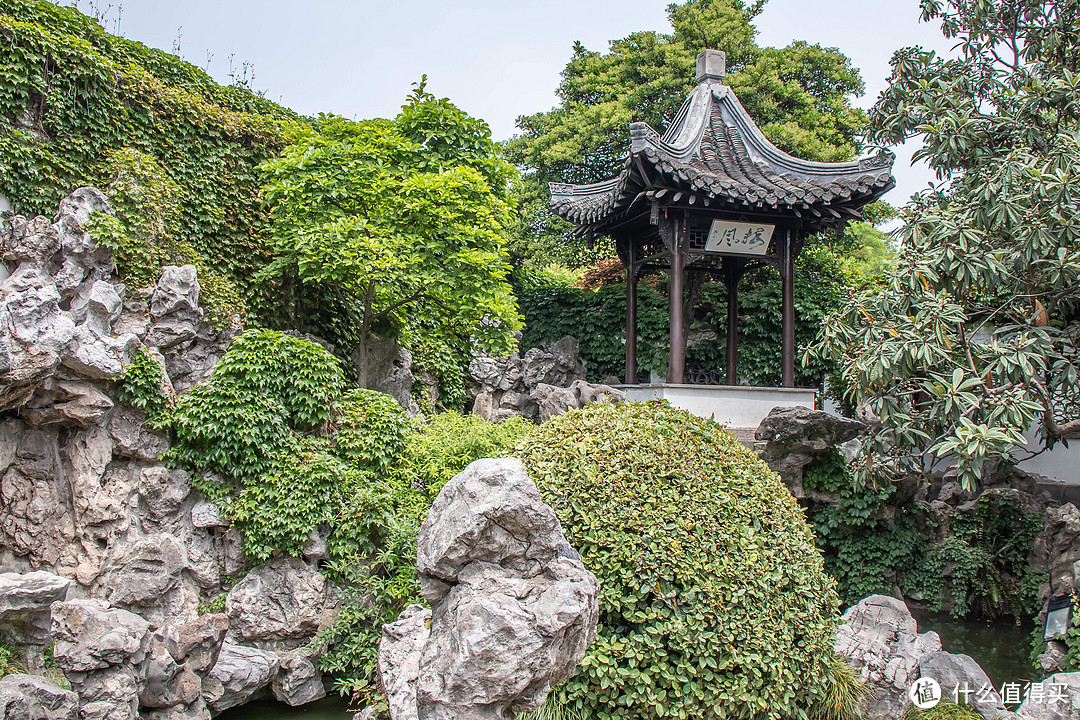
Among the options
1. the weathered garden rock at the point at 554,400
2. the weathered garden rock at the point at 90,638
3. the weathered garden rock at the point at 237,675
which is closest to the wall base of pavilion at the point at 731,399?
the weathered garden rock at the point at 554,400

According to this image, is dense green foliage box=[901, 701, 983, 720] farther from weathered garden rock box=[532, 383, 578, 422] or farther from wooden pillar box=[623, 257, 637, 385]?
wooden pillar box=[623, 257, 637, 385]

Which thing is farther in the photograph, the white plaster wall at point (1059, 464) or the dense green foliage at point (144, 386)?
the white plaster wall at point (1059, 464)

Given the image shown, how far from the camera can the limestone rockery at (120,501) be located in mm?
5797

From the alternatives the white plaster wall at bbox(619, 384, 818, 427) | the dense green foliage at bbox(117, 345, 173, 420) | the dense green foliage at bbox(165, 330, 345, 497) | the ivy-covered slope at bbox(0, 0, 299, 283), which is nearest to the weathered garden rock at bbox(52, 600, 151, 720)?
the dense green foliage at bbox(165, 330, 345, 497)

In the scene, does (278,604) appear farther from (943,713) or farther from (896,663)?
(943,713)

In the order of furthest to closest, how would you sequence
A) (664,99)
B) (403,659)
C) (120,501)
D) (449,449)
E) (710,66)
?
(664,99) → (710,66) → (449,449) → (120,501) → (403,659)

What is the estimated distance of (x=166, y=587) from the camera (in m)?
6.36

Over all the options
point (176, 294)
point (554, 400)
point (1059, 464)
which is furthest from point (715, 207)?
point (176, 294)

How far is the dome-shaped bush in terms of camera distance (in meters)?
3.76

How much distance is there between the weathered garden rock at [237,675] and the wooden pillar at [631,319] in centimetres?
676

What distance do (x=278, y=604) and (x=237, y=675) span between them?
0.67 m

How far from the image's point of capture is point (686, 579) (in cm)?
388

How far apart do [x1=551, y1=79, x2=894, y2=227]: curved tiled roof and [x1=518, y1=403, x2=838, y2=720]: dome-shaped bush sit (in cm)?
551

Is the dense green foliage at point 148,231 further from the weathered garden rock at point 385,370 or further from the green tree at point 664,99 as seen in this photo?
the green tree at point 664,99
